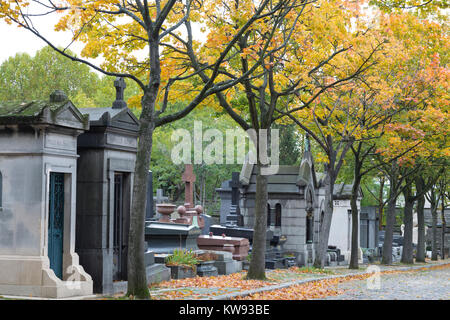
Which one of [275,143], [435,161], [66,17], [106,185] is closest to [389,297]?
[106,185]

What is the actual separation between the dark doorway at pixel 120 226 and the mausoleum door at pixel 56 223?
5.17ft

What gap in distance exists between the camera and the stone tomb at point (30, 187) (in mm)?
12141

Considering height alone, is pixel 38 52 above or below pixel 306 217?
above

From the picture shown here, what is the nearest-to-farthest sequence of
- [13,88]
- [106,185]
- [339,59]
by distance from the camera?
[106,185] → [339,59] → [13,88]

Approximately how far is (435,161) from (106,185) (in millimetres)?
22253

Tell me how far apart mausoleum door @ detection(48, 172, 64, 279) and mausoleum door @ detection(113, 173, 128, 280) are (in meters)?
1.58

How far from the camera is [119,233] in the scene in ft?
47.5

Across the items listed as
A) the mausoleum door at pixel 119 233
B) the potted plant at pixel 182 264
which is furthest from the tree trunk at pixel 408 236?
the mausoleum door at pixel 119 233

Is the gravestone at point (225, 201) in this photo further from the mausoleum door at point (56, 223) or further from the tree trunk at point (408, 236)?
the mausoleum door at point (56, 223)

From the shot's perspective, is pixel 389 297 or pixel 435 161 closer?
pixel 389 297

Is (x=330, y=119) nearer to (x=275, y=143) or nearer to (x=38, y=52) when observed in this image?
(x=275, y=143)

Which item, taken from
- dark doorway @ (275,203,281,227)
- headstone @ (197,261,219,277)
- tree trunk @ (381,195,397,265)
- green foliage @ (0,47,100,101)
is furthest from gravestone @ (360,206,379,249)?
green foliage @ (0,47,100,101)

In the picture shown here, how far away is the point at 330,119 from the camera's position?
25.9 m

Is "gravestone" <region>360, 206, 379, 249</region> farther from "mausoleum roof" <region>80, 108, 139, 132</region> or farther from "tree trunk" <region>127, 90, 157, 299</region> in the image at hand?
"tree trunk" <region>127, 90, 157, 299</region>
